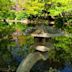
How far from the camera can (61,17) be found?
2678cm

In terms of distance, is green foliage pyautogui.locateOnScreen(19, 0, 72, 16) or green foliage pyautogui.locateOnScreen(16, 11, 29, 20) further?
green foliage pyautogui.locateOnScreen(16, 11, 29, 20)

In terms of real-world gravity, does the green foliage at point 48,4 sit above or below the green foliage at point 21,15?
above

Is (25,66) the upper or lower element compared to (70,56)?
upper

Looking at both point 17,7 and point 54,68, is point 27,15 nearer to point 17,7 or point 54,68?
point 17,7

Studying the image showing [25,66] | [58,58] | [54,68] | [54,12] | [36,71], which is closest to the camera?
[25,66]

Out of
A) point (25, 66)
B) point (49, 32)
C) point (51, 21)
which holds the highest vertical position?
point (49, 32)

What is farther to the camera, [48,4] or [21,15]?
[48,4]

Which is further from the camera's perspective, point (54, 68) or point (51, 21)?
point (51, 21)

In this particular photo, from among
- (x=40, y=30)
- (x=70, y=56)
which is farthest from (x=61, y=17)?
(x=40, y=30)

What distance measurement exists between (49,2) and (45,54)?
2182cm

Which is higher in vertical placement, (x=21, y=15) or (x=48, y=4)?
(x=48, y=4)

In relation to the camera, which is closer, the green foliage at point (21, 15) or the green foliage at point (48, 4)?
the green foliage at point (48, 4)

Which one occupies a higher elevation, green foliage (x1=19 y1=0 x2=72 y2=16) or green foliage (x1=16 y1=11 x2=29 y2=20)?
green foliage (x1=19 y1=0 x2=72 y2=16)

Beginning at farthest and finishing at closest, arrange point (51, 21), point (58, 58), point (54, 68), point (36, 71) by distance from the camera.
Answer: point (51, 21) → point (58, 58) → point (54, 68) → point (36, 71)
